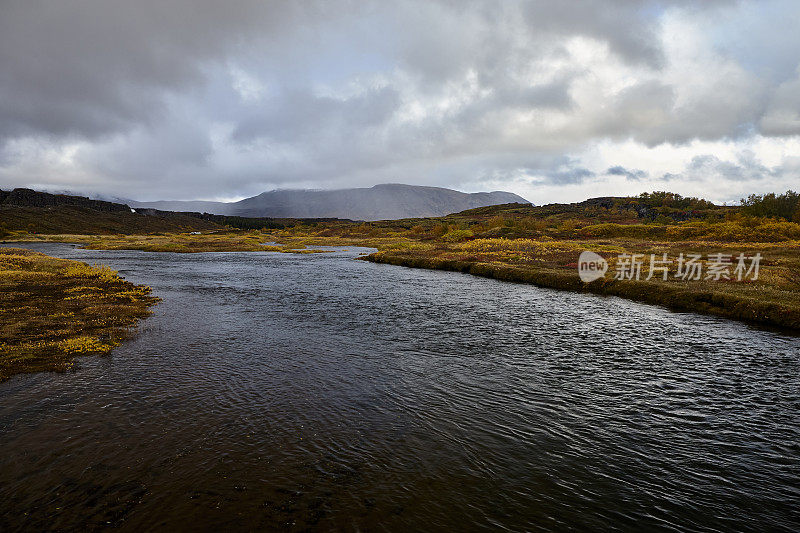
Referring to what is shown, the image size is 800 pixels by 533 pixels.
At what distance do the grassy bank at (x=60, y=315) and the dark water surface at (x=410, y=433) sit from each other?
64.9 inches

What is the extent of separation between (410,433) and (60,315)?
87.9ft

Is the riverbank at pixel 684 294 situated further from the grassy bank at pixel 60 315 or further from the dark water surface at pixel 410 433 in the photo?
the grassy bank at pixel 60 315

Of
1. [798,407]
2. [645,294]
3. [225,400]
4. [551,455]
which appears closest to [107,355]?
[225,400]

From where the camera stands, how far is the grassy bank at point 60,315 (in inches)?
739

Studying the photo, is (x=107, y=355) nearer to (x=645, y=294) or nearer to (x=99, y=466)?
(x=99, y=466)

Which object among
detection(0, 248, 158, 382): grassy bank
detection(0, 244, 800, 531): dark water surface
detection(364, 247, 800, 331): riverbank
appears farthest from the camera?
detection(364, 247, 800, 331): riverbank

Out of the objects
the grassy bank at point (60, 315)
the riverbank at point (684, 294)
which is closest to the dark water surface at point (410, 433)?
the grassy bank at point (60, 315)

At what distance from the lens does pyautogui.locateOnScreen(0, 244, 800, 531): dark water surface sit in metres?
9.51

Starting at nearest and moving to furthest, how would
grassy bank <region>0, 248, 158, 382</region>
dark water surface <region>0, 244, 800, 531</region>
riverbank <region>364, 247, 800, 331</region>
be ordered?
1. dark water surface <region>0, 244, 800, 531</region>
2. grassy bank <region>0, 248, 158, 382</region>
3. riverbank <region>364, 247, 800, 331</region>

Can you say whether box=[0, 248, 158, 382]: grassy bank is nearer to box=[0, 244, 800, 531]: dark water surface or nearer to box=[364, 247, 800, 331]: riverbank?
box=[0, 244, 800, 531]: dark water surface

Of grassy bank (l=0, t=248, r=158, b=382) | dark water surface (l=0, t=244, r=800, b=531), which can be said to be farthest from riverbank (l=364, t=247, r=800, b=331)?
grassy bank (l=0, t=248, r=158, b=382)

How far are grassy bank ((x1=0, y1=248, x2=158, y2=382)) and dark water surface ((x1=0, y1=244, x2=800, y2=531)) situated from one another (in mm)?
1648

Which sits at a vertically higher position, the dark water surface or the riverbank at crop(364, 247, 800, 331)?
the riverbank at crop(364, 247, 800, 331)

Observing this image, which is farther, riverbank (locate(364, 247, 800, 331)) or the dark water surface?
riverbank (locate(364, 247, 800, 331))
